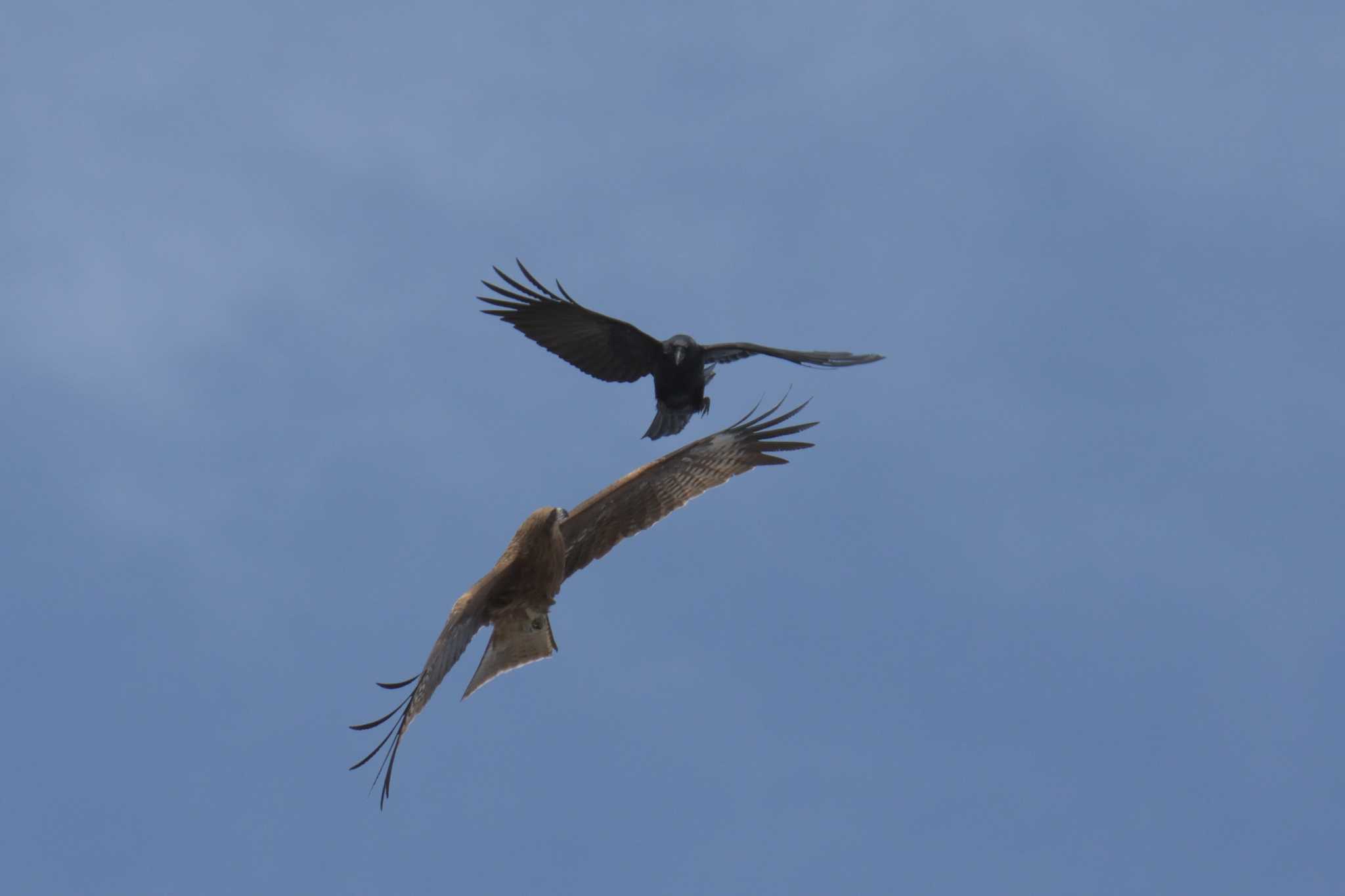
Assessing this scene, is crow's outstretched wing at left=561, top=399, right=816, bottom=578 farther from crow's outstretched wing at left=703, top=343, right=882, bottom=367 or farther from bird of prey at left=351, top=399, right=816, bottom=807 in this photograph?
crow's outstretched wing at left=703, top=343, right=882, bottom=367

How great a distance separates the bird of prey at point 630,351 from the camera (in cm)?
1507

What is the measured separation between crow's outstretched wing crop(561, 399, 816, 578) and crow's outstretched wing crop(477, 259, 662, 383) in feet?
12.1

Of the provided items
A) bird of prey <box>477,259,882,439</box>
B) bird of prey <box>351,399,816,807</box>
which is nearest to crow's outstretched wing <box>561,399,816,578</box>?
bird of prey <box>351,399,816,807</box>

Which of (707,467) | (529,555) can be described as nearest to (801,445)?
(707,467)

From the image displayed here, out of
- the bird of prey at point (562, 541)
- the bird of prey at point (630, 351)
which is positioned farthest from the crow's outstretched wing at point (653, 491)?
the bird of prey at point (630, 351)

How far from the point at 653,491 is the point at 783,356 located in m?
4.15

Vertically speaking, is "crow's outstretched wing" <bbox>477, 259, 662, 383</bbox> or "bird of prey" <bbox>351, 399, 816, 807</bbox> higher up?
"crow's outstretched wing" <bbox>477, 259, 662, 383</bbox>

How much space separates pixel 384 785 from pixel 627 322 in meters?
6.76

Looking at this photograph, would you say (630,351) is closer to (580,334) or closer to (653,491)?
(580,334)

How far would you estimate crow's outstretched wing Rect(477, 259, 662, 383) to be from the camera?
1523 cm

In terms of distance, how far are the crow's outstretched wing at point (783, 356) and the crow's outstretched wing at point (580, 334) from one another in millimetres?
504

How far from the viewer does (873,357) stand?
51.6 ft

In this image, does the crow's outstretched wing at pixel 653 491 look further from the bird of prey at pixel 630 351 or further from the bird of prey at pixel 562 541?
the bird of prey at pixel 630 351

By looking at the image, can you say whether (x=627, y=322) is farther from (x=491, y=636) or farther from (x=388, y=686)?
(x=388, y=686)
